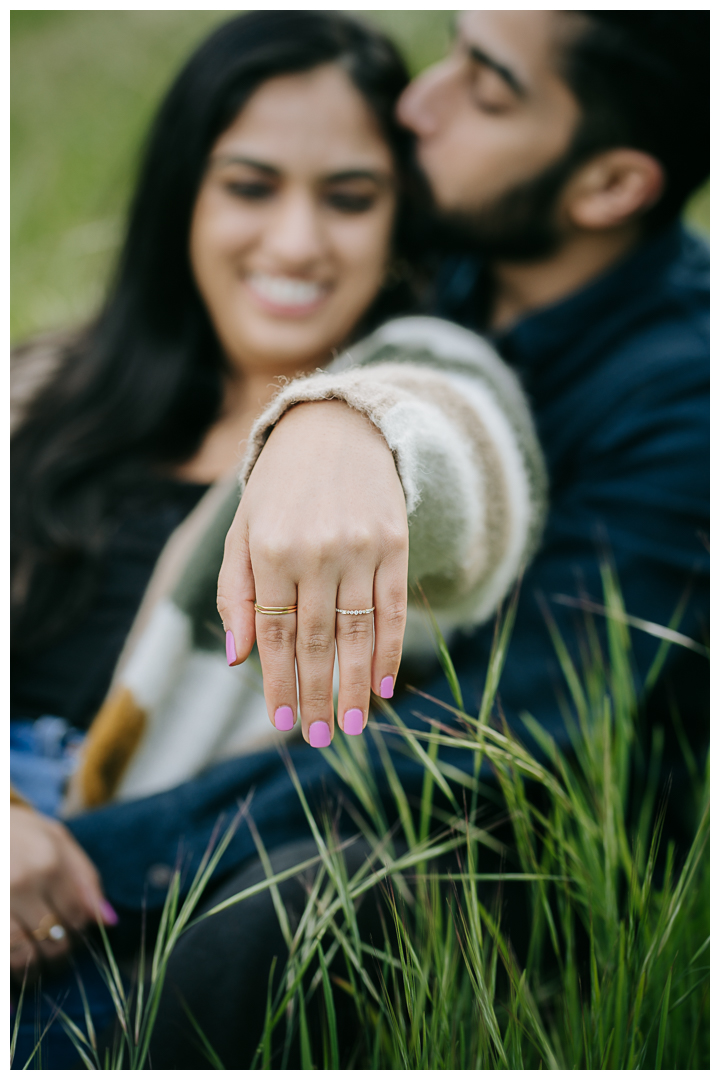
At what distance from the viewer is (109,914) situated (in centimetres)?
93

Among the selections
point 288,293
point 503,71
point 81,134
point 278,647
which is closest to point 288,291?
point 288,293

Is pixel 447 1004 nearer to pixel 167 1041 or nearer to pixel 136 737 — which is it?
pixel 167 1041

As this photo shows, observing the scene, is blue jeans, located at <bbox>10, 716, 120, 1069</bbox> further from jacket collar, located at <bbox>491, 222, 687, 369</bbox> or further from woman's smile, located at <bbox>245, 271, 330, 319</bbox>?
jacket collar, located at <bbox>491, 222, 687, 369</bbox>

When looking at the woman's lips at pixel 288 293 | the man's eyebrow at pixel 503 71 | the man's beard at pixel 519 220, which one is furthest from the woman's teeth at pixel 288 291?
the man's eyebrow at pixel 503 71

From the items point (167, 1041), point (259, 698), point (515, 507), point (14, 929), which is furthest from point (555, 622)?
point (14, 929)

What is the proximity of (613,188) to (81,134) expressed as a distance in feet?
6.24

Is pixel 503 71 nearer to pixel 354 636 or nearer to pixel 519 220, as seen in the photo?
pixel 519 220

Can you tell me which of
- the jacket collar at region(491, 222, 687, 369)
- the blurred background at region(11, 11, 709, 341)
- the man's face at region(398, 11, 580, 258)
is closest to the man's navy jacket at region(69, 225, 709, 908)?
the jacket collar at region(491, 222, 687, 369)

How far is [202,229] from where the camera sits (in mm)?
1360

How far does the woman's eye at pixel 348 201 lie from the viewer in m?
1.24

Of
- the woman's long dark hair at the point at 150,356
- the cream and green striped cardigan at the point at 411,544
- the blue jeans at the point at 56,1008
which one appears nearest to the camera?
the cream and green striped cardigan at the point at 411,544

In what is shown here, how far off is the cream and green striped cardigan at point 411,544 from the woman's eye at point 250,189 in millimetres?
355

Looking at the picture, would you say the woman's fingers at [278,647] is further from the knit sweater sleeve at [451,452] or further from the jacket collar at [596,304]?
the jacket collar at [596,304]

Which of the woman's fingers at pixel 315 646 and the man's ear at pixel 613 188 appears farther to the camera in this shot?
the man's ear at pixel 613 188
